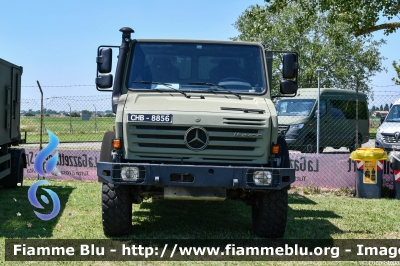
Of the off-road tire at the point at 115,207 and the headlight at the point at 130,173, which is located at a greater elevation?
Result: the headlight at the point at 130,173

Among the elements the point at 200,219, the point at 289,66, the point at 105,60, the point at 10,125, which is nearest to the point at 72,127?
the point at 10,125

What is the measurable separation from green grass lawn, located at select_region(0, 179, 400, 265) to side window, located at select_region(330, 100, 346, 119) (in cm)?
851

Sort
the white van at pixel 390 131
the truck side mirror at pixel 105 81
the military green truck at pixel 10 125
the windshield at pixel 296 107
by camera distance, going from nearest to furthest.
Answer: the truck side mirror at pixel 105 81 → the military green truck at pixel 10 125 → the white van at pixel 390 131 → the windshield at pixel 296 107

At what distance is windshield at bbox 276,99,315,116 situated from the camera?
18672 mm

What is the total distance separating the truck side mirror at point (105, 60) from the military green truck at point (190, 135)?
13mm

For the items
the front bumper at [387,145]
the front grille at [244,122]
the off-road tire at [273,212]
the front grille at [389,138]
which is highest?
the front grille at [244,122]

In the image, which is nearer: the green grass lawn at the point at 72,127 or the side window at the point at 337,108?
the side window at the point at 337,108

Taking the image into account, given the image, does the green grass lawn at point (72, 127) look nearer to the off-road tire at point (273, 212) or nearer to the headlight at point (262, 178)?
the off-road tire at point (273, 212)

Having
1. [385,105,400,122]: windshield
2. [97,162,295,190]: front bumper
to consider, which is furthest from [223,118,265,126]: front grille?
[385,105,400,122]: windshield

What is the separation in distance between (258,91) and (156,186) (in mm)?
1851

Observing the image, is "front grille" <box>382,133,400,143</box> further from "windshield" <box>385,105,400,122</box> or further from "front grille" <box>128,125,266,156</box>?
"front grille" <box>128,125,266,156</box>

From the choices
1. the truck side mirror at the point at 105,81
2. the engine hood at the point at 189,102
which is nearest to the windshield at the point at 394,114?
the engine hood at the point at 189,102

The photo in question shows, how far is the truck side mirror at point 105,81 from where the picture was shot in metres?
7.46

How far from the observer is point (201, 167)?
6465 millimetres
